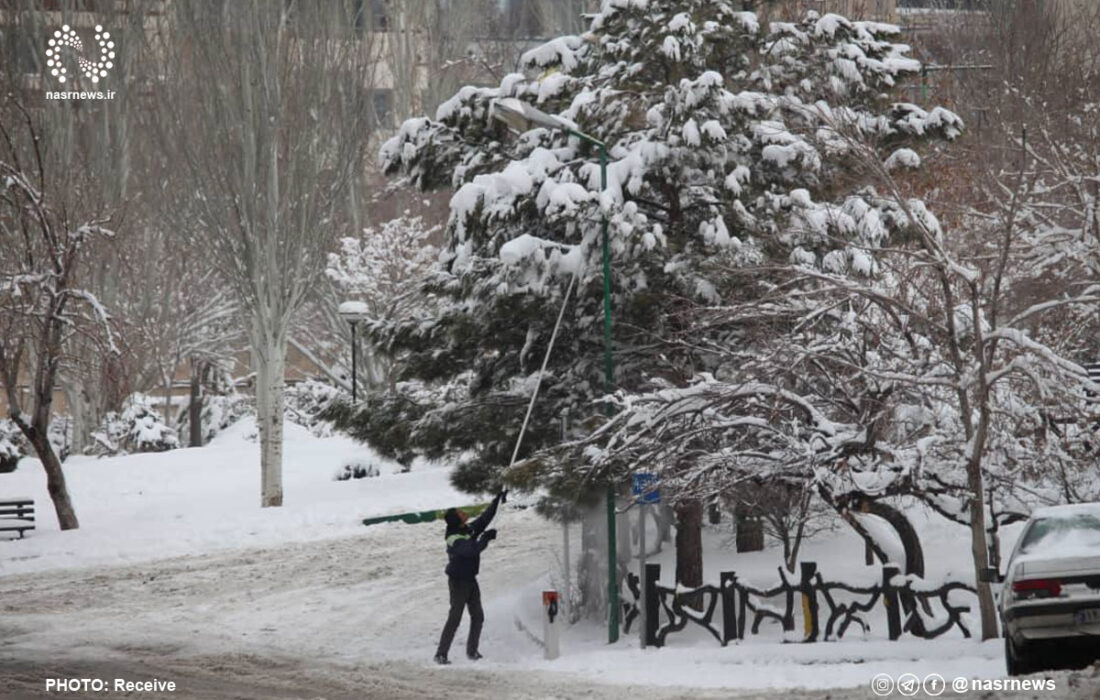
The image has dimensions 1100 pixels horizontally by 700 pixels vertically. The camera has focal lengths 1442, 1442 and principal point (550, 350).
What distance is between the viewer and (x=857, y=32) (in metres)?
18.6

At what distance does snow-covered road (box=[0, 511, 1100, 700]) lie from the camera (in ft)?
45.0

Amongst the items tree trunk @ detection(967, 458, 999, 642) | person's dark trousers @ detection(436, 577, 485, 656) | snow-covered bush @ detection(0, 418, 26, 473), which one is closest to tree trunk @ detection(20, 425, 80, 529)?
snow-covered bush @ detection(0, 418, 26, 473)

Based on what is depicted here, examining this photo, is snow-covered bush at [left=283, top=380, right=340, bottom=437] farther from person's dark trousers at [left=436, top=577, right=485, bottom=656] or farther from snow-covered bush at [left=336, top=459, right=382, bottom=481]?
person's dark trousers at [left=436, top=577, right=485, bottom=656]

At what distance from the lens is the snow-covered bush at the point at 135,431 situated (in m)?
41.8

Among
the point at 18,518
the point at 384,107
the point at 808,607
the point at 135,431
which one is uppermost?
the point at 384,107

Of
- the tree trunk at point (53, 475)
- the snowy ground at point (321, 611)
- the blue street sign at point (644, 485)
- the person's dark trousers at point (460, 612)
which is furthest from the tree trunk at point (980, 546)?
the tree trunk at point (53, 475)

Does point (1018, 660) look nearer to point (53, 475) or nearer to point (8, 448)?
point (53, 475)

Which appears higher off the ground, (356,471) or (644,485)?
(644,485)

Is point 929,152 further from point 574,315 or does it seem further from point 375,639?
point 375,639

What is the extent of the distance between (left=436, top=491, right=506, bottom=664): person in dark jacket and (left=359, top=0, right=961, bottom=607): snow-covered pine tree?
0.87 m

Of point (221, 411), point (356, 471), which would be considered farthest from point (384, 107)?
point (356, 471)

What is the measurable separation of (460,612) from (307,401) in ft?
102

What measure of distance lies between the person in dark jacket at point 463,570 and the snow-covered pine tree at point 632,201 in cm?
87

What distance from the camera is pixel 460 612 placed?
640 inches
